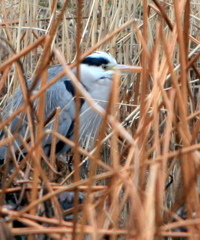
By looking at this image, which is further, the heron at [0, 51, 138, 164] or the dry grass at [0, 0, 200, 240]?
the heron at [0, 51, 138, 164]

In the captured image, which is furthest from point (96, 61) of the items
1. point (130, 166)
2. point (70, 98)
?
point (130, 166)

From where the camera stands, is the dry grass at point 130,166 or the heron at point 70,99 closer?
the dry grass at point 130,166

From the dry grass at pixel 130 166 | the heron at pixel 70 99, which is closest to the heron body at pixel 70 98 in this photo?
the heron at pixel 70 99

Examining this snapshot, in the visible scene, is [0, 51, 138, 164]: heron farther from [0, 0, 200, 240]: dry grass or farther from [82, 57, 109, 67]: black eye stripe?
[0, 0, 200, 240]: dry grass

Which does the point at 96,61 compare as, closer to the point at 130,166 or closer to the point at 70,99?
the point at 70,99

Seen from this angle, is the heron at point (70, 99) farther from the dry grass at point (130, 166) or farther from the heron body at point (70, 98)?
the dry grass at point (130, 166)

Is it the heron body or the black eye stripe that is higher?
the black eye stripe

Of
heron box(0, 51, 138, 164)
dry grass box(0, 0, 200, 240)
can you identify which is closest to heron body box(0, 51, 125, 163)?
heron box(0, 51, 138, 164)

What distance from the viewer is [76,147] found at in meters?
0.93

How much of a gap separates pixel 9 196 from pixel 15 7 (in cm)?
140

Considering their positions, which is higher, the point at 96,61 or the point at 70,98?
the point at 96,61

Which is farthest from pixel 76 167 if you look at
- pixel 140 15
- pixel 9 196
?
pixel 140 15

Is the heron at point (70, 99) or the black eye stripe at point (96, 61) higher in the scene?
the black eye stripe at point (96, 61)

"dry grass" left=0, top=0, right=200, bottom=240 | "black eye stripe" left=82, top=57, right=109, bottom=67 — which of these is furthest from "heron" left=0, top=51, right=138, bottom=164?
"dry grass" left=0, top=0, right=200, bottom=240
